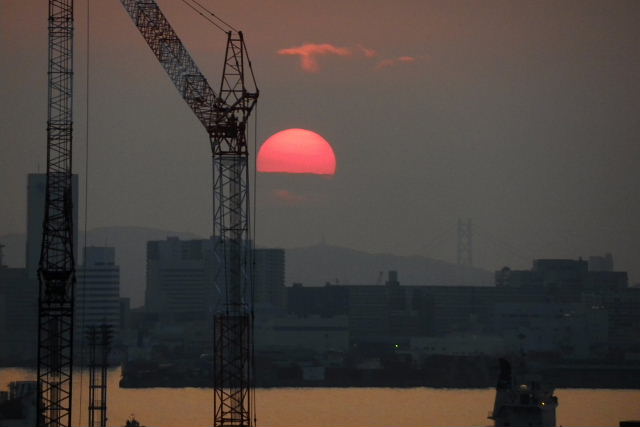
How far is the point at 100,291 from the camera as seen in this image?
102m

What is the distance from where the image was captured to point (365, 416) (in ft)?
144

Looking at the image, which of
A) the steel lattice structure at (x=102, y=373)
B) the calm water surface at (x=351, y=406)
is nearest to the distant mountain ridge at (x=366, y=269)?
the calm water surface at (x=351, y=406)

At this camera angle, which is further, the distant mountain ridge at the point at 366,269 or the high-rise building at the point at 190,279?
the distant mountain ridge at the point at 366,269

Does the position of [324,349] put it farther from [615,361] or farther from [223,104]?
[223,104]

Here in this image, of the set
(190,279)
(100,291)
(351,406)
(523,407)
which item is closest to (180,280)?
(190,279)

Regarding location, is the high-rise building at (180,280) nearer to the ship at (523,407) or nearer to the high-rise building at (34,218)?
the high-rise building at (34,218)

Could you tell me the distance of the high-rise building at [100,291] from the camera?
99.2m

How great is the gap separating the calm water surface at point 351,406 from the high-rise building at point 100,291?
3457 centimetres

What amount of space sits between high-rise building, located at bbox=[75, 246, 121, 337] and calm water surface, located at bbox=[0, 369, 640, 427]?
1361 inches

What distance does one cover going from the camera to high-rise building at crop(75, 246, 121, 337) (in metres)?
99.2

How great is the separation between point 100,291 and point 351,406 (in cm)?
5521

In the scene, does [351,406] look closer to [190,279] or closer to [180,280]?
[190,279]

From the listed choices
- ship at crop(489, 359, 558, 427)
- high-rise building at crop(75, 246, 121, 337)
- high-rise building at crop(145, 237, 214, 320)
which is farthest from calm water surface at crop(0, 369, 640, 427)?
high-rise building at crop(145, 237, 214, 320)

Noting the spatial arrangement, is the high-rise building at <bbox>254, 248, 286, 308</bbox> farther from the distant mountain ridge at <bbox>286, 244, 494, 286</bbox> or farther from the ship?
the ship
